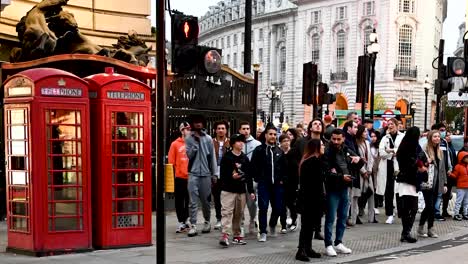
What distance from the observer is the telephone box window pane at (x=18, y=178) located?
325 inches

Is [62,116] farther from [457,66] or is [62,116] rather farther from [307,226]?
[457,66]

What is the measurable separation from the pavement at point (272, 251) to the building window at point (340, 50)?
6911cm

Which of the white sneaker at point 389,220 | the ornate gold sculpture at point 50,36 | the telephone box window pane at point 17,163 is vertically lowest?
the white sneaker at point 389,220

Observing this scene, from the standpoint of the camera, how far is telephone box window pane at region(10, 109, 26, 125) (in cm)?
820

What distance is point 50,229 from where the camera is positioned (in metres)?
8.31

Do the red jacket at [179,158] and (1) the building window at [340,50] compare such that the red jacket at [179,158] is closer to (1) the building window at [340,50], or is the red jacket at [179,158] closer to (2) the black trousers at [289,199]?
(2) the black trousers at [289,199]

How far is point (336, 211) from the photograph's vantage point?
363 inches

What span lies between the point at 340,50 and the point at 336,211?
72207 millimetres

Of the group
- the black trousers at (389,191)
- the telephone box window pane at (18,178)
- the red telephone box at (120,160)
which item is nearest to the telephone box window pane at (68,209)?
the red telephone box at (120,160)

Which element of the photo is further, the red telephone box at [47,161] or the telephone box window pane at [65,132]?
the telephone box window pane at [65,132]

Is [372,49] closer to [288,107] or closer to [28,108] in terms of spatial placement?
[28,108]

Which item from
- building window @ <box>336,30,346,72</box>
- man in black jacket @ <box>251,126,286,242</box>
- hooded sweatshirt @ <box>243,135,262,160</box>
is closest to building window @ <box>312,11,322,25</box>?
building window @ <box>336,30,346,72</box>

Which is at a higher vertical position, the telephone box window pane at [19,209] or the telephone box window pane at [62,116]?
the telephone box window pane at [62,116]

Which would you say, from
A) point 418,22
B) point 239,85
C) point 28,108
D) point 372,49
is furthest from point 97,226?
point 418,22
